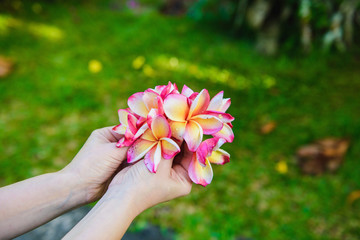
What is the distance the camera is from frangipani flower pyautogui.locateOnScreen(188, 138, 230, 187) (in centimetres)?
116

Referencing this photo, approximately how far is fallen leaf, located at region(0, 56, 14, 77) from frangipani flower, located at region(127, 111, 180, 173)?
2423mm

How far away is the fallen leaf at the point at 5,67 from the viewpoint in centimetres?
296

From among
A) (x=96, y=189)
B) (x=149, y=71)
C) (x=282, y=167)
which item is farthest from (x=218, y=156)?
(x=149, y=71)

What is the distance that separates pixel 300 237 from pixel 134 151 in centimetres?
135

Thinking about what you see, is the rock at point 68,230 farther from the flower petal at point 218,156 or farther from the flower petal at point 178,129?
the flower petal at point 178,129

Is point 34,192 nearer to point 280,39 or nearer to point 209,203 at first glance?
point 209,203

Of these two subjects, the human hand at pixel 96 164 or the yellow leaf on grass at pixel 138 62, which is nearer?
the human hand at pixel 96 164

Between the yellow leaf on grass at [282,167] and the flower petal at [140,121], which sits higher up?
the flower petal at [140,121]

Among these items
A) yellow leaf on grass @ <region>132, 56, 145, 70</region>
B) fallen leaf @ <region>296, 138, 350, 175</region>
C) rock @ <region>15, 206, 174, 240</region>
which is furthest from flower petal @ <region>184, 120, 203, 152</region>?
yellow leaf on grass @ <region>132, 56, 145, 70</region>

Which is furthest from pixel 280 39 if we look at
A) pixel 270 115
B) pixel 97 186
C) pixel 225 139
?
pixel 97 186

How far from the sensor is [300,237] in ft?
6.25

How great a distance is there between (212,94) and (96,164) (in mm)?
1641

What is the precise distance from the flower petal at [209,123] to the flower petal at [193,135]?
0.02 metres

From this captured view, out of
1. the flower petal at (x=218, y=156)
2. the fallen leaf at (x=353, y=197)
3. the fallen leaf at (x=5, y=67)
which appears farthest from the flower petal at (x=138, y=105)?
the fallen leaf at (x=5, y=67)
